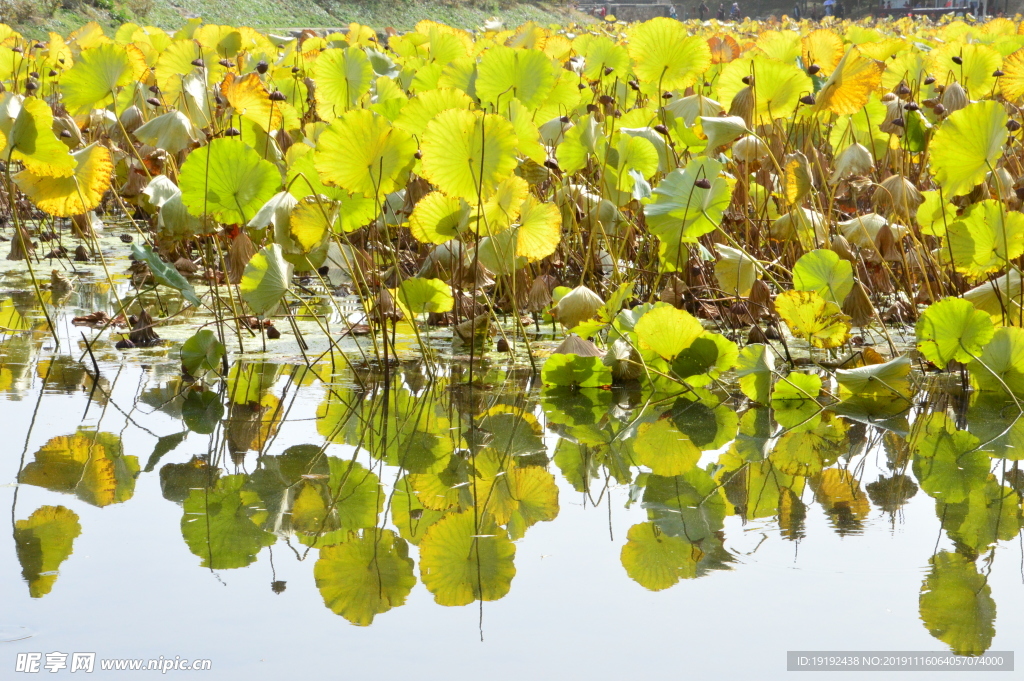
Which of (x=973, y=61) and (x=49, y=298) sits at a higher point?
(x=973, y=61)

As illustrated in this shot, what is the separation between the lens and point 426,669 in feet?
2.49

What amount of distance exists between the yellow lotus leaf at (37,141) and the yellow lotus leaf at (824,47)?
4.32 feet

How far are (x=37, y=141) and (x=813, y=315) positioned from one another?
1147 millimetres

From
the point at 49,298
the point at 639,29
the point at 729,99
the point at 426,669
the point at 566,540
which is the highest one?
the point at 639,29

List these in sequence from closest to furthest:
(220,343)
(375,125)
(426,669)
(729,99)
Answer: (426,669), (375,125), (220,343), (729,99)

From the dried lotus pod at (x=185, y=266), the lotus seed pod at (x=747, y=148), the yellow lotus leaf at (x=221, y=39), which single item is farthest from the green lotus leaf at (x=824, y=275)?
the yellow lotus leaf at (x=221, y=39)

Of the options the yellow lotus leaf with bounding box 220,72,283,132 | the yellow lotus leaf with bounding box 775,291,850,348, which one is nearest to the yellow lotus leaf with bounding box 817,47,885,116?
the yellow lotus leaf with bounding box 775,291,850,348

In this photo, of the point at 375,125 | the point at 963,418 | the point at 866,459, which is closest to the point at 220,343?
the point at 375,125

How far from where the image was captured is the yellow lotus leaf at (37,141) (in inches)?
61.6

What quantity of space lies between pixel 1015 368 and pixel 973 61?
1206 millimetres

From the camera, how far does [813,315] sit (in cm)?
155

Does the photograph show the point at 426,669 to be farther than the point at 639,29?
No

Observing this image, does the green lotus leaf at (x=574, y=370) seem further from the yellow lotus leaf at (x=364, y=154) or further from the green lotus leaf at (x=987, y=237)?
the green lotus leaf at (x=987, y=237)

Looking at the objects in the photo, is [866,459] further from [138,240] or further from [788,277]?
[138,240]
